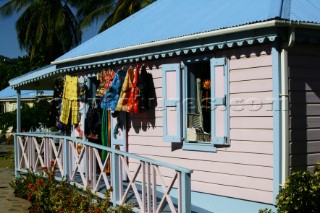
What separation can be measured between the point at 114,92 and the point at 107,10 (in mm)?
17411

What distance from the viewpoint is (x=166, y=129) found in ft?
25.9

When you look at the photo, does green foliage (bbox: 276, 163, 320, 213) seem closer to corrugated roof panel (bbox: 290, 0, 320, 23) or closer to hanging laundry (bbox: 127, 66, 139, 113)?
corrugated roof panel (bbox: 290, 0, 320, 23)

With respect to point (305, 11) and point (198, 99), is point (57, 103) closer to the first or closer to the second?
point (198, 99)

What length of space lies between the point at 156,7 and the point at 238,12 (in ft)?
13.4

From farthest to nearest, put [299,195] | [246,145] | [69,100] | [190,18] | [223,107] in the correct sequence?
[69,100], [190,18], [223,107], [246,145], [299,195]

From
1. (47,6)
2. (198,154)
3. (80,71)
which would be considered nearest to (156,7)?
(80,71)

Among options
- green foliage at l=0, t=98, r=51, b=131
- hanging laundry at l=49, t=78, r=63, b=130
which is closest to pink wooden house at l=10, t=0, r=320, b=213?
hanging laundry at l=49, t=78, r=63, b=130

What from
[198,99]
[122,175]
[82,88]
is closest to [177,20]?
[198,99]

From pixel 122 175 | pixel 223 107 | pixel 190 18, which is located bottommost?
pixel 122 175

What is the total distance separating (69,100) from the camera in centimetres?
1088

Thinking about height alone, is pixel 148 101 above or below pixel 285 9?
below

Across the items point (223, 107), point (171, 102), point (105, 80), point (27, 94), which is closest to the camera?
point (223, 107)

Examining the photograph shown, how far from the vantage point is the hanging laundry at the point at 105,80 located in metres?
9.16

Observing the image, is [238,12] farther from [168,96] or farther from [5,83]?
[5,83]
